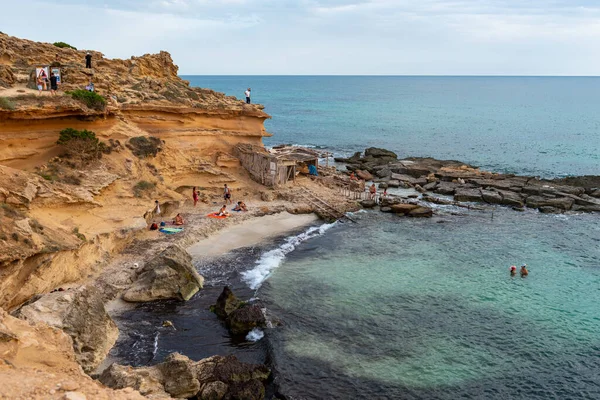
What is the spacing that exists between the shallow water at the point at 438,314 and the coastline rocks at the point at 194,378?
1515 mm

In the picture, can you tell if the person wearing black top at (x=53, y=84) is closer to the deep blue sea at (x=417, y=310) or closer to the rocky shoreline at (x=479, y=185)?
the deep blue sea at (x=417, y=310)

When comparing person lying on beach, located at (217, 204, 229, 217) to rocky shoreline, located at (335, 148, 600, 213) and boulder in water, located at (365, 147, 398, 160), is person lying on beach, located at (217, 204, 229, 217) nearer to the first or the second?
rocky shoreline, located at (335, 148, 600, 213)

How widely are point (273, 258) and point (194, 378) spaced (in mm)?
13756

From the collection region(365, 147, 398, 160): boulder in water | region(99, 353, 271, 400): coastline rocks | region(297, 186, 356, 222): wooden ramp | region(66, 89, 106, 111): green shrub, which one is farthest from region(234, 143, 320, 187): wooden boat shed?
region(99, 353, 271, 400): coastline rocks

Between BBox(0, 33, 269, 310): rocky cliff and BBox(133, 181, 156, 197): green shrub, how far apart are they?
0.08 meters

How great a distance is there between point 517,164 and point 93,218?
56588mm

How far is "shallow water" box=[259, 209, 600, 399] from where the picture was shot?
19.5 metres

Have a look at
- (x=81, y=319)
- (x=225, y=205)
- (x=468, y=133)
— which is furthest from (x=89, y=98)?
(x=468, y=133)

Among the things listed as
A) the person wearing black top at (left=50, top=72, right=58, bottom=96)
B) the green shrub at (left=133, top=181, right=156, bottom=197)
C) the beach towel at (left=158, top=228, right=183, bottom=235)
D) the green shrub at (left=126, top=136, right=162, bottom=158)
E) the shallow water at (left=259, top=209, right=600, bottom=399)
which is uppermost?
the person wearing black top at (left=50, top=72, right=58, bottom=96)

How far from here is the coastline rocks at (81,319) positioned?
18.5 metres

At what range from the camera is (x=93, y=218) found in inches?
1096

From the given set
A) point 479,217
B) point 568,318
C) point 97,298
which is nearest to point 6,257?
point 97,298

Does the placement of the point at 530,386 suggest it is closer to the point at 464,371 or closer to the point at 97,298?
the point at 464,371

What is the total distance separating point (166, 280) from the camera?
24812 millimetres
